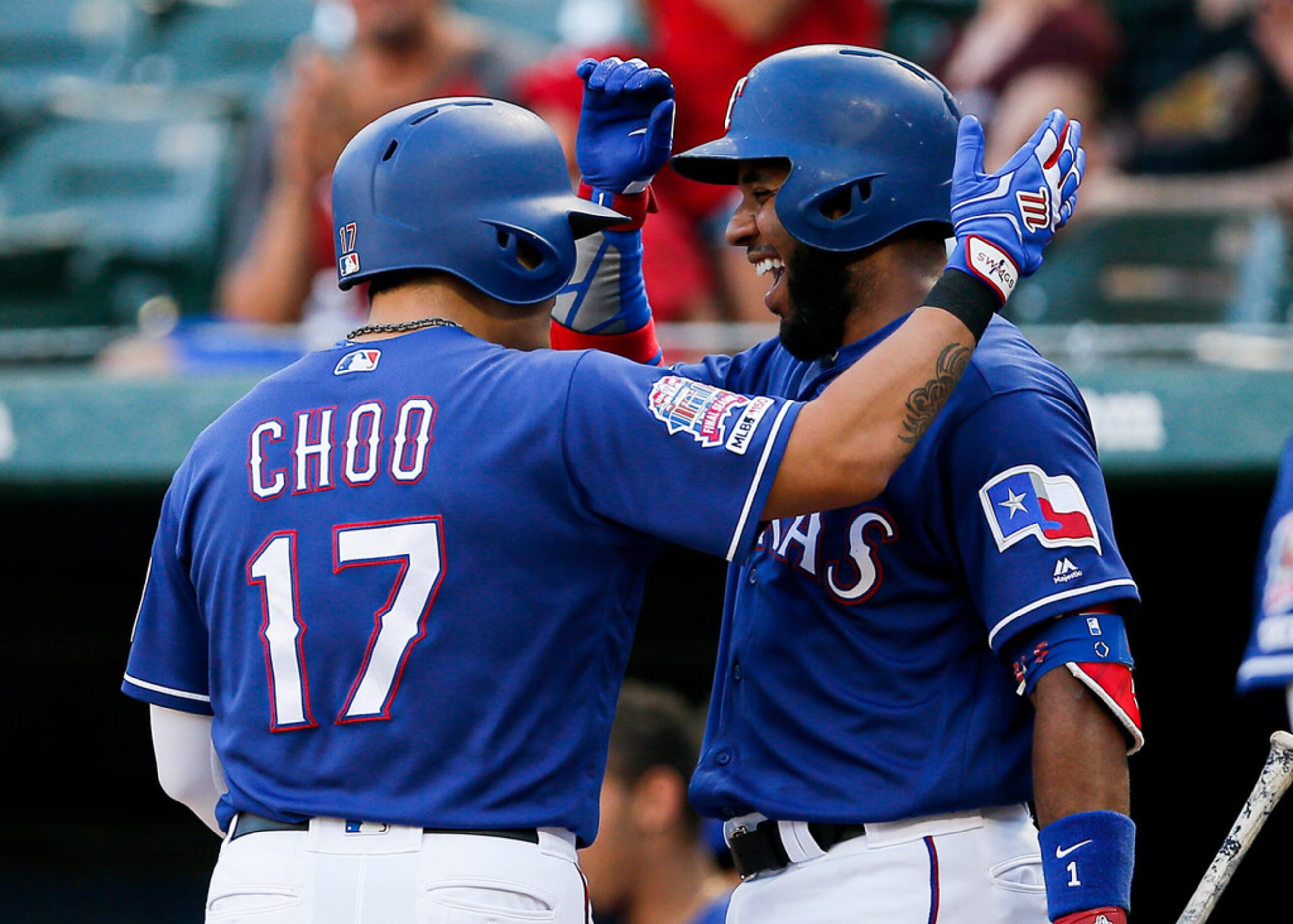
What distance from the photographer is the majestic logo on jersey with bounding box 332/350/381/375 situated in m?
2.17

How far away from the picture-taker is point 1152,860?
16.8ft

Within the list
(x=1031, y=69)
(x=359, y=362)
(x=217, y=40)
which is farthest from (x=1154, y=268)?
(x=217, y=40)

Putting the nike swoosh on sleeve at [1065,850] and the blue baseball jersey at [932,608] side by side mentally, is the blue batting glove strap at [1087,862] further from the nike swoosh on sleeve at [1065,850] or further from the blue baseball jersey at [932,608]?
the blue baseball jersey at [932,608]

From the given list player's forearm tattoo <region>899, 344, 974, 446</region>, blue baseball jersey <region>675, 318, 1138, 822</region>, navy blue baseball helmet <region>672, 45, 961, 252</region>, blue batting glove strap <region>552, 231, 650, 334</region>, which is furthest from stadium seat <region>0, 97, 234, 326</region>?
player's forearm tattoo <region>899, 344, 974, 446</region>

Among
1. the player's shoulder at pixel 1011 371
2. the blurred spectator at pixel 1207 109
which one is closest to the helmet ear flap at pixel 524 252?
the player's shoulder at pixel 1011 371

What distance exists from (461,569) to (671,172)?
305cm

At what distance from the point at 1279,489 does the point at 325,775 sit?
1.33 metres

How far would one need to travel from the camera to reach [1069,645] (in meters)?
2.09

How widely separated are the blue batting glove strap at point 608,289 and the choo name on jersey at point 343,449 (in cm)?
67

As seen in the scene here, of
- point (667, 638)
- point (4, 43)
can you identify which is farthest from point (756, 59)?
point (4, 43)

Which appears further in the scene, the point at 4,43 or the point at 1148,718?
the point at 4,43

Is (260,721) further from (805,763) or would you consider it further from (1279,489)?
(1279,489)

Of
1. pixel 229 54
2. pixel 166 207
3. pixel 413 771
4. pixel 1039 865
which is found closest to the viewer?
pixel 413 771

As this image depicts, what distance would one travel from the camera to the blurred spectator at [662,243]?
4.70 m
